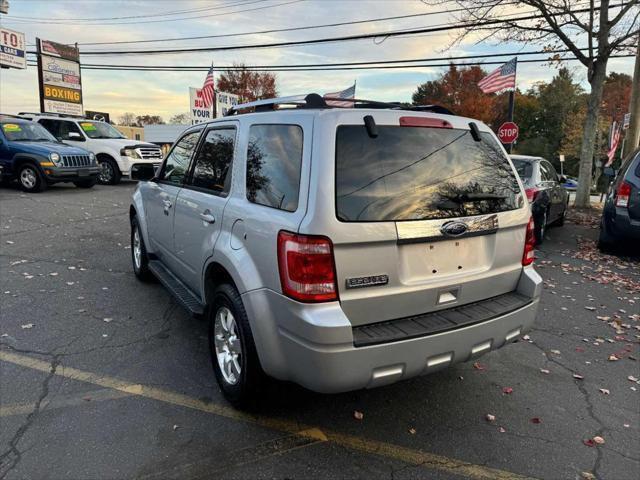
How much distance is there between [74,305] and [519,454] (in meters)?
4.36

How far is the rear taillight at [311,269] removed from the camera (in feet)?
7.84

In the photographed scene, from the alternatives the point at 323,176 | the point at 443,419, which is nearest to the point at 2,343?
the point at 323,176

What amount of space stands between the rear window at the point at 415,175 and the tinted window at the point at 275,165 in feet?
0.89

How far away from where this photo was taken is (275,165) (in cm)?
282

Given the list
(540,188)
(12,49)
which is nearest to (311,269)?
(540,188)

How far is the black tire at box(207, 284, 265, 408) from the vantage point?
109 inches

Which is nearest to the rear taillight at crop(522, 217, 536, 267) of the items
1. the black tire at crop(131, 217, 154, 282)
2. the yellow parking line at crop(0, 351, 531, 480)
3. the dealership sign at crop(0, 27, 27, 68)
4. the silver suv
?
the silver suv

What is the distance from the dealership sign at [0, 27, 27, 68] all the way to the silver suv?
76.0 feet

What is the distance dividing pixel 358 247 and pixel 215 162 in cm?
165

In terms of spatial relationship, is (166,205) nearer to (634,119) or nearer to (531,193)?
(531,193)

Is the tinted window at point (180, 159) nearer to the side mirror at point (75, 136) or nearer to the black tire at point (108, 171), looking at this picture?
the black tire at point (108, 171)

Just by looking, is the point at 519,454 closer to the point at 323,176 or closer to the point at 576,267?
the point at 323,176

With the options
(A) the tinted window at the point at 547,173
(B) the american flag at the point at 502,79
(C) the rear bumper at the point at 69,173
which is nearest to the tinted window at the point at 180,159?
(A) the tinted window at the point at 547,173

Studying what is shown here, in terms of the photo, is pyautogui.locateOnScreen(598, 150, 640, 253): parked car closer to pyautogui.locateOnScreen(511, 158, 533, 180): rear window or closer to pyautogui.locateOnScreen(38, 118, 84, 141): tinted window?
pyautogui.locateOnScreen(511, 158, 533, 180): rear window
